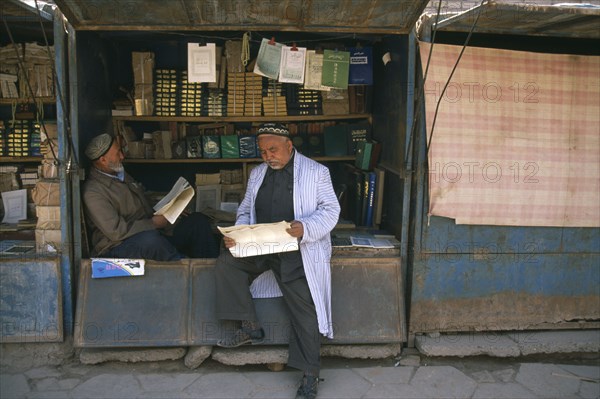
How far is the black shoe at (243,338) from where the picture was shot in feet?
13.0

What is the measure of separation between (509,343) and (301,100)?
115 inches

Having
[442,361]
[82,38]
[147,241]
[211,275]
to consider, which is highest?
[82,38]

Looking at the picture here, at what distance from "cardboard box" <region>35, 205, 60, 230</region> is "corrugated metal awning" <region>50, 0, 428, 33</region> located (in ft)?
4.42

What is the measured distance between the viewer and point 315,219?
12.3 ft

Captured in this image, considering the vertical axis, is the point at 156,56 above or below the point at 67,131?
above

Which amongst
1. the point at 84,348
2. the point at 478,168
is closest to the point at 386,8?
the point at 478,168

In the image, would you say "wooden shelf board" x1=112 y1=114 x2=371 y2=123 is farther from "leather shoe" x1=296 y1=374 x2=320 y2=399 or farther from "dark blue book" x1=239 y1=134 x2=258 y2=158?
"leather shoe" x1=296 y1=374 x2=320 y2=399

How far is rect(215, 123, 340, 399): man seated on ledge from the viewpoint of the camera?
374 centimetres

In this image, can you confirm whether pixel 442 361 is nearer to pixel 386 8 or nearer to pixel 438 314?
pixel 438 314

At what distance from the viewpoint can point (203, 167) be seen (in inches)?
242

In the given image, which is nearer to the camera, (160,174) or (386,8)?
(386,8)

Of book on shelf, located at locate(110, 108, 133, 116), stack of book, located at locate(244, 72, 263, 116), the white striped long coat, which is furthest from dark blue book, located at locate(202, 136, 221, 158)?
the white striped long coat

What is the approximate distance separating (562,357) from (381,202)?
6.23 feet

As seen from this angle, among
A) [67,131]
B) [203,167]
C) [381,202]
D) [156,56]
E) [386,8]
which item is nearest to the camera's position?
[386,8]
